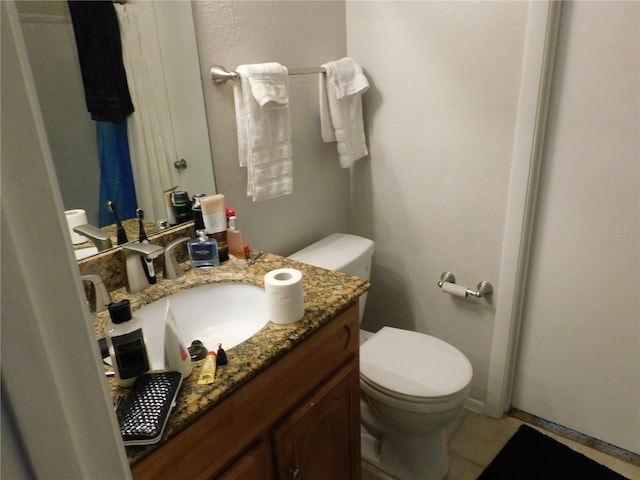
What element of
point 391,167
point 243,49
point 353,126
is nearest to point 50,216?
point 243,49

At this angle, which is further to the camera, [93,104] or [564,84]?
[564,84]

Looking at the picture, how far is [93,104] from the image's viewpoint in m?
1.17

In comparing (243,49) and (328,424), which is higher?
(243,49)

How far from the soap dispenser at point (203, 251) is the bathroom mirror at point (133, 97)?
15cm

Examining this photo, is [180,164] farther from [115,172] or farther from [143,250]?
[143,250]

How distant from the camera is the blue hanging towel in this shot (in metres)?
1.21

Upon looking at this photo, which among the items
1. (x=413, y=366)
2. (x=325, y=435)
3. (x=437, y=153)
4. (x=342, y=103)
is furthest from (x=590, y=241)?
(x=325, y=435)

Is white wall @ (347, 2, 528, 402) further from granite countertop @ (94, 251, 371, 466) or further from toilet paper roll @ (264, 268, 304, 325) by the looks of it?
toilet paper roll @ (264, 268, 304, 325)

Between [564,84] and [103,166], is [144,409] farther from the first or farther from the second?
[564,84]

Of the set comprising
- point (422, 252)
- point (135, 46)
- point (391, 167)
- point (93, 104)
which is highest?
point (135, 46)

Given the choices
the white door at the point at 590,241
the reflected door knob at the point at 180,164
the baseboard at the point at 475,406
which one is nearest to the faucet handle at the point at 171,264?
the reflected door knob at the point at 180,164

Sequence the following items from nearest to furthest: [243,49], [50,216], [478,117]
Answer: [50,216], [243,49], [478,117]

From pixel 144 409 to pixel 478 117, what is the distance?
1444 mm

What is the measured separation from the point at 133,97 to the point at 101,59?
0.12 m
